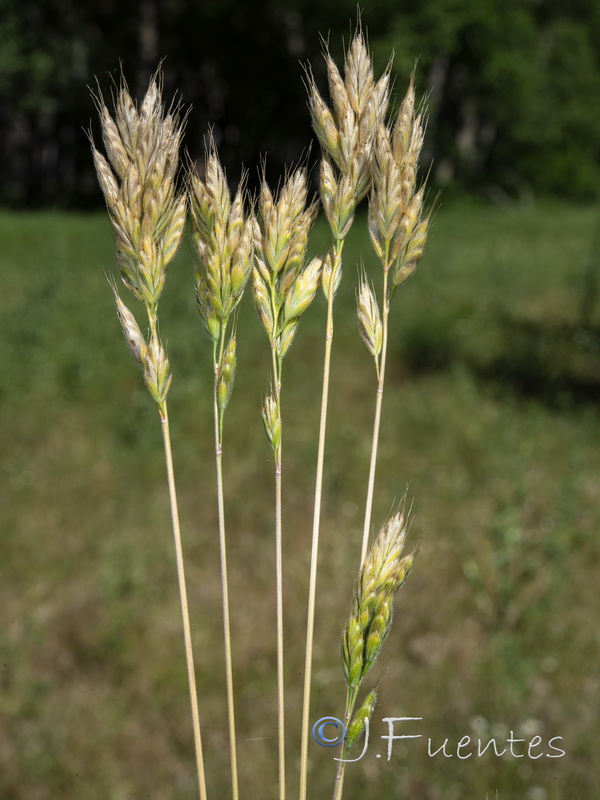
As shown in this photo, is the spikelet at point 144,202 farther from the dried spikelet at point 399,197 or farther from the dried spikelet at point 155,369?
the dried spikelet at point 399,197

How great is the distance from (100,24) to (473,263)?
22.4 metres

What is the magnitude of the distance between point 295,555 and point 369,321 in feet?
15.1

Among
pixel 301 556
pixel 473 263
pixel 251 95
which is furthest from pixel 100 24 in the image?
pixel 301 556

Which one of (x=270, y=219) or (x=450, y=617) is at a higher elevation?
(x=270, y=219)

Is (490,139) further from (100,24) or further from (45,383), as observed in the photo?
(45,383)

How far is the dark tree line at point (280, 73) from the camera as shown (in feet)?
76.7

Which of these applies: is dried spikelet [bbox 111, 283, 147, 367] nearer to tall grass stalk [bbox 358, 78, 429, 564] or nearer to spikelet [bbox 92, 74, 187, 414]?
spikelet [bbox 92, 74, 187, 414]

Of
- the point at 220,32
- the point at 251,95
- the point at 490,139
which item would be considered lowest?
the point at 490,139

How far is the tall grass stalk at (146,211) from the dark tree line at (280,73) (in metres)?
20.5

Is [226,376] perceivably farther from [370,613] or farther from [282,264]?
[370,613]

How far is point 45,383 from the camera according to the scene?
24.8 ft

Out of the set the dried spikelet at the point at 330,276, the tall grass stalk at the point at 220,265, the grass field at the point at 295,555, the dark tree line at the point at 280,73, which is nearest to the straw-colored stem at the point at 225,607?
the tall grass stalk at the point at 220,265

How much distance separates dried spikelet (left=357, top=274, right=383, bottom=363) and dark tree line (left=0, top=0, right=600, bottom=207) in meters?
20.5

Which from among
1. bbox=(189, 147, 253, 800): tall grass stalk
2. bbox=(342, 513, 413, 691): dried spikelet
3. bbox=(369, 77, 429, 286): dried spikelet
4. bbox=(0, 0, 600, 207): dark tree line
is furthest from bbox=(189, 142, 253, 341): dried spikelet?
bbox=(0, 0, 600, 207): dark tree line
